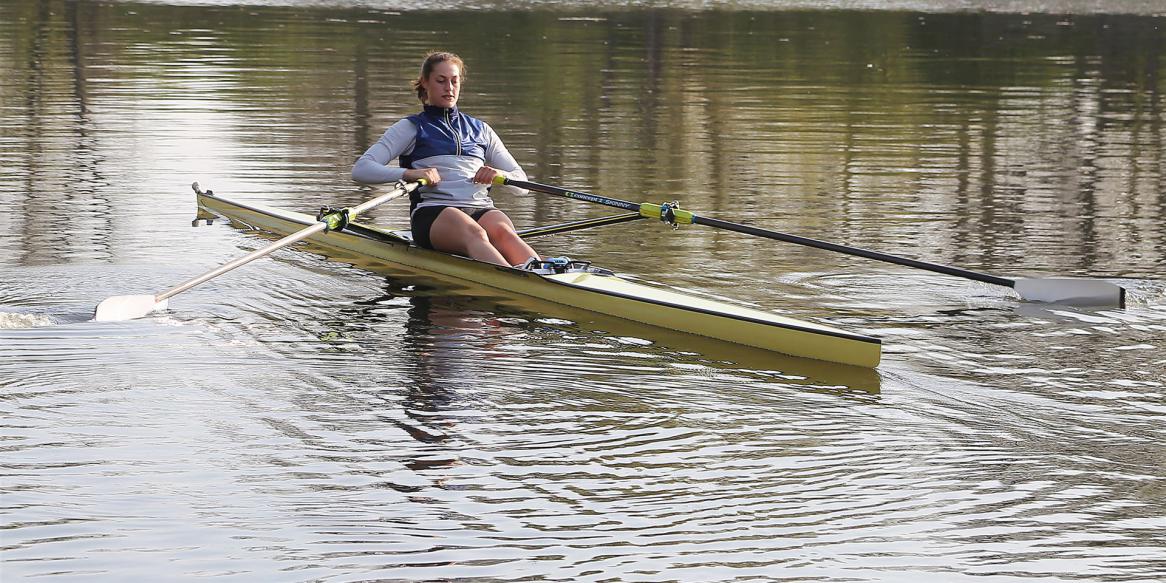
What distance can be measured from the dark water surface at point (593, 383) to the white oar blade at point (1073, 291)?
0.11 meters

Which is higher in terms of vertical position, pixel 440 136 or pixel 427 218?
pixel 440 136

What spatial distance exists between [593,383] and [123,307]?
113 inches

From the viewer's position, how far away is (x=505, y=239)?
9.98 m

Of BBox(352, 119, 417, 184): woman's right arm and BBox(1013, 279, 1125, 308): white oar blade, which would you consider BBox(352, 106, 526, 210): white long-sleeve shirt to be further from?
BBox(1013, 279, 1125, 308): white oar blade

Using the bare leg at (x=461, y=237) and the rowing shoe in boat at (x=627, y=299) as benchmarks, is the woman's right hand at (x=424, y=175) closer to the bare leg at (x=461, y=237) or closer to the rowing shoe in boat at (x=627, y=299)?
the bare leg at (x=461, y=237)

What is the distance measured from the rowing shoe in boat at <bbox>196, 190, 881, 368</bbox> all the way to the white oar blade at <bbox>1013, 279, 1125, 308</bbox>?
191 centimetres

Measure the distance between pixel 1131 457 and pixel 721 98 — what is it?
17254mm

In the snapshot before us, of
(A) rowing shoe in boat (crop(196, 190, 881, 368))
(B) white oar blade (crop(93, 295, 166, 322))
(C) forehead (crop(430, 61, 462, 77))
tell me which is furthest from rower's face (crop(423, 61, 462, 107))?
(B) white oar blade (crop(93, 295, 166, 322))

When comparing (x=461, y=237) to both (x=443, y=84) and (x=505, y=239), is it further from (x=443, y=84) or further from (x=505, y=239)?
(x=443, y=84)

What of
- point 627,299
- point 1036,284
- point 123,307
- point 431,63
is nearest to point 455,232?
point 431,63

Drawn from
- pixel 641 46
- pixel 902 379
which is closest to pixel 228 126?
pixel 902 379

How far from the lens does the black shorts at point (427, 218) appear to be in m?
10.1

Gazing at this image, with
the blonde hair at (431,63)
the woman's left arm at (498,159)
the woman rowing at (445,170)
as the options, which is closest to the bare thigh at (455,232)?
the woman rowing at (445,170)

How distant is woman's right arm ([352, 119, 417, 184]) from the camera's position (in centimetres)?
992
